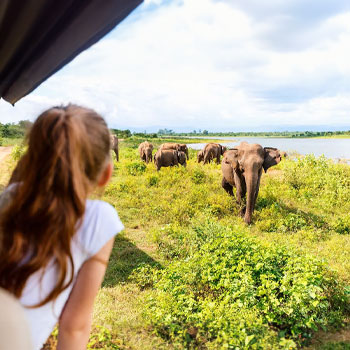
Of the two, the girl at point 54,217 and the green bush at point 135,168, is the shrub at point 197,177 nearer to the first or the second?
the green bush at point 135,168

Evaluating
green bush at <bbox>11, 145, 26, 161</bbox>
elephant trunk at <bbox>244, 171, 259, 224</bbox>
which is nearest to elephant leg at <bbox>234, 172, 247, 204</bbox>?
elephant trunk at <bbox>244, 171, 259, 224</bbox>

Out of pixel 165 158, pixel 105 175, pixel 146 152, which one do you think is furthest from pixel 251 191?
pixel 146 152

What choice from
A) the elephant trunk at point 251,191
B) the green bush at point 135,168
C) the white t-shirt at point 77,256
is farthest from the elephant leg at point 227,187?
the white t-shirt at point 77,256

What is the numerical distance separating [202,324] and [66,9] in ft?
10.5

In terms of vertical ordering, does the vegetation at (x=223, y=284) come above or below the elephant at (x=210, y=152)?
below

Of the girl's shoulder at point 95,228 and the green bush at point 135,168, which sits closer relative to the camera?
the girl's shoulder at point 95,228

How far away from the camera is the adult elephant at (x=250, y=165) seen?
26.2ft

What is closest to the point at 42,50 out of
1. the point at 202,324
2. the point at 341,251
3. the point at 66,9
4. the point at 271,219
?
the point at 66,9

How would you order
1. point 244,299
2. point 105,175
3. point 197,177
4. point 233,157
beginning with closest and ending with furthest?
1. point 105,175
2. point 244,299
3. point 233,157
4. point 197,177

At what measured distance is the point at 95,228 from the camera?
1221 millimetres

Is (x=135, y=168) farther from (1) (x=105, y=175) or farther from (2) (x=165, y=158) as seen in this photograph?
(1) (x=105, y=175)

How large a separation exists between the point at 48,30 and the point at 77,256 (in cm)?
144

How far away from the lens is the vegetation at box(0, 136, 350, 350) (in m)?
3.46

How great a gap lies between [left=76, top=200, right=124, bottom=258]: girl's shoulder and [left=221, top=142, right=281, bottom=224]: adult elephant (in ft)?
22.8
